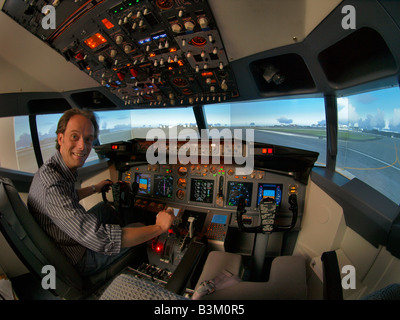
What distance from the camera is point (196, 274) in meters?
1.60

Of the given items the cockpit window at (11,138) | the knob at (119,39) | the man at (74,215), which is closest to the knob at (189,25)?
the knob at (119,39)

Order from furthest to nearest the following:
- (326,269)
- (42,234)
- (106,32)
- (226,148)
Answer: (226,148) < (106,32) < (42,234) < (326,269)

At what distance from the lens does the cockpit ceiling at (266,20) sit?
1.05m

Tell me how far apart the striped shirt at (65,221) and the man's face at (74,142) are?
0.55 feet

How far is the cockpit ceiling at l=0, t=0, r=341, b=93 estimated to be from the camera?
3.53 ft

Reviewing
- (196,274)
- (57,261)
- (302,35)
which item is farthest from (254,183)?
(57,261)

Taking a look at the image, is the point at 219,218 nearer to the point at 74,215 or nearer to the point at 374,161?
the point at 74,215

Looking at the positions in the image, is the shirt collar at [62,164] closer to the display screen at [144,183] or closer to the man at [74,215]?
the man at [74,215]

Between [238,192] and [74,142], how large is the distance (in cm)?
163

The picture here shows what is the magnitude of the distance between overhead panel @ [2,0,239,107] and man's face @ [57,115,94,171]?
2.69 feet

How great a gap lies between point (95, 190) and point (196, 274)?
1352mm

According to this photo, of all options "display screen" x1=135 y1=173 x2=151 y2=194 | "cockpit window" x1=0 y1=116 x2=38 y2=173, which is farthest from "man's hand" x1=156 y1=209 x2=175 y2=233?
"cockpit window" x1=0 y1=116 x2=38 y2=173

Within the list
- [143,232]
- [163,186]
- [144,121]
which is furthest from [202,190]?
[144,121]
